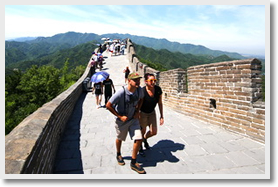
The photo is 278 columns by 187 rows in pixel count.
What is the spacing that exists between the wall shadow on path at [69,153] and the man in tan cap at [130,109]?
2.60 feet

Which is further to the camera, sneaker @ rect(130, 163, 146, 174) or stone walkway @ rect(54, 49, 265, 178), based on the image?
stone walkway @ rect(54, 49, 265, 178)

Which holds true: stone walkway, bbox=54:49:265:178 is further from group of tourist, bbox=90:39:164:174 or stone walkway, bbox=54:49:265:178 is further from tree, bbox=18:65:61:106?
tree, bbox=18:65:61:106

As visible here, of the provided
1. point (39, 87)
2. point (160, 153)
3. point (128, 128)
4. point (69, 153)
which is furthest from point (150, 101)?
point (39, 87)

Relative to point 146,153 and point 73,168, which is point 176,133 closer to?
point 146,153

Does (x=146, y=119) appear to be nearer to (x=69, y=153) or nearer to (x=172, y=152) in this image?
(x=172, y=152)

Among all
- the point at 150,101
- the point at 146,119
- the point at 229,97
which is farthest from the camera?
the point at 229,97

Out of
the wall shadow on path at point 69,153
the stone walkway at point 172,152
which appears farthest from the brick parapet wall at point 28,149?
the stone walkway at point 172,152

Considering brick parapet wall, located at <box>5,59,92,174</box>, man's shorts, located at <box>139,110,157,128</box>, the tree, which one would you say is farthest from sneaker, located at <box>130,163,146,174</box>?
the tree

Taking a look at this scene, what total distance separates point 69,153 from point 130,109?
1645mm

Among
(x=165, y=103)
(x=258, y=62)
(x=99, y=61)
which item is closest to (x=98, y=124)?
(x=165, y=103)

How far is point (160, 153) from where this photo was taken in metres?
3.57

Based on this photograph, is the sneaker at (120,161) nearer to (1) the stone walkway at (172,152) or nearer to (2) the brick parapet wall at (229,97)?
(1) the stone walkway at (172,152)

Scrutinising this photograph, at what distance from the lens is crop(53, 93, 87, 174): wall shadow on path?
3051mm

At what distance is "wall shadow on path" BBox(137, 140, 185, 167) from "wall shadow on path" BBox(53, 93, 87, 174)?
1109 millimetres
